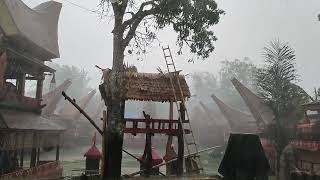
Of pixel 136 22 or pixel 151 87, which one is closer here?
pixel 136 22

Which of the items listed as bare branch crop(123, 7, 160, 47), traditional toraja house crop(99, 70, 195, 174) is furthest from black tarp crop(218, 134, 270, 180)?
traditional toraja house crop(99, 70, 195, 174)

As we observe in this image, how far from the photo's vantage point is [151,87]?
653 inches

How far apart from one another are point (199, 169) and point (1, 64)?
464 inches

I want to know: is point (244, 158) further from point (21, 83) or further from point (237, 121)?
point (237, 121)

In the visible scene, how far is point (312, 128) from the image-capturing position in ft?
61.8

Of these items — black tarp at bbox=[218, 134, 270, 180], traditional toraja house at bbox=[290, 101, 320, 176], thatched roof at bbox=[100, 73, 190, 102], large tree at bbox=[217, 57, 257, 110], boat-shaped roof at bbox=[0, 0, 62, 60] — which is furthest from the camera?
large tree at bbox=[217, 57, 257, 110]

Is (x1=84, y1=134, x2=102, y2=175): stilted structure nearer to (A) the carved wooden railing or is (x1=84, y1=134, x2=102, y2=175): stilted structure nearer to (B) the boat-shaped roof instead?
(A) the carved wooden railing

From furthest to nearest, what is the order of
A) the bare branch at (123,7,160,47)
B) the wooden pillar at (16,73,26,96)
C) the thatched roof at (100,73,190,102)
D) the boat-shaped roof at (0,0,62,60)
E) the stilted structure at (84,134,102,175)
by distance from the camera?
1. the wooden pillar at (16,73,26,96)
2. the boat-shaped roof at (0,0,62,60)
3. the stilted structure at (84,134,102,175)
4. the thatched roof at (100,73,190,102)
5. the bare branch at (123,7,160,47)

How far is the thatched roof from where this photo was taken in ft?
53.2

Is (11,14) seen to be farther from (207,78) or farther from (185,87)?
(207,78)

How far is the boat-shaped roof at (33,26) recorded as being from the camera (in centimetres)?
2323

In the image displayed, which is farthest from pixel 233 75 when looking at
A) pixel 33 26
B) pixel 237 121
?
pixel 33 26

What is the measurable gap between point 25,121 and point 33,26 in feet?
30.5

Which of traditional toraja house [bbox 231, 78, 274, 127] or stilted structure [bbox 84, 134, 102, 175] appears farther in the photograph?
traditional toraja house [bbox 231, 78, 274, 127]
